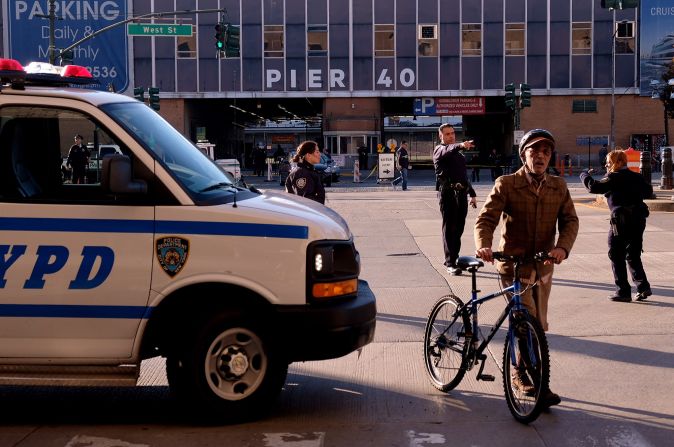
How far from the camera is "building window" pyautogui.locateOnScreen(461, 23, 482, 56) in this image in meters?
54.2

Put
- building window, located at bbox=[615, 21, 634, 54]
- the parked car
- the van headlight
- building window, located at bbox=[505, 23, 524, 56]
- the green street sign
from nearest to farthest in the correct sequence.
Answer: the van headlight < the green street sign < the parked car < building window, located at bbox=[615, 21, 634, 54] < building window, located at bbox=[505, 23, 524, 56]

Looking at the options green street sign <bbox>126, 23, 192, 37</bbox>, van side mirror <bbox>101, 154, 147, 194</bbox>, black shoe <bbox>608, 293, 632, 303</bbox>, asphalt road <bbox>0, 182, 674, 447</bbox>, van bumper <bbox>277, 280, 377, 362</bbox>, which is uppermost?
green street sign <bbox>126, 23, 192, 37</bbox>

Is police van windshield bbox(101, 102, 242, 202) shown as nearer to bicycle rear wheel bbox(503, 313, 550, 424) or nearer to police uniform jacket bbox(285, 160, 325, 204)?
bicycle rear wheel bbox(503, 313, 550, 424)

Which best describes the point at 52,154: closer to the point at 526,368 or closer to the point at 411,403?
the point at 411,403

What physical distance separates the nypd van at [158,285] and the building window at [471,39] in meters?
49.6

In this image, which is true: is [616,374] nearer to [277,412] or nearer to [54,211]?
[277,412]

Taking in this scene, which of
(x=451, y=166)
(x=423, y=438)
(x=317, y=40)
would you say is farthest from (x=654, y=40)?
(x=423, y=438)

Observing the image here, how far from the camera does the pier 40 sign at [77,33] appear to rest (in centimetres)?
5184

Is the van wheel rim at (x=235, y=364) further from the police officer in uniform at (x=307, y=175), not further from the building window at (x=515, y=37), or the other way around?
the building window at (x=515, y=37)

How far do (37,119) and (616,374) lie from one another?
462cm

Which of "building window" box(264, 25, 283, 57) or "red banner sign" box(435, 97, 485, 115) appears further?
"red banner sign" box(435, 97, 485, 115)

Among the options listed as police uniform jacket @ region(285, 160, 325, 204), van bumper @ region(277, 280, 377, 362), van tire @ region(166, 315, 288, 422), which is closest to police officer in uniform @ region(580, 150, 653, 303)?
police uniform jacket @ region(285, 160, 325, 204)

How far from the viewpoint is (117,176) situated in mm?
5785

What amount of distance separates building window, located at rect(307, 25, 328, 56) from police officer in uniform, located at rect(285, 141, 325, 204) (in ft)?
147
